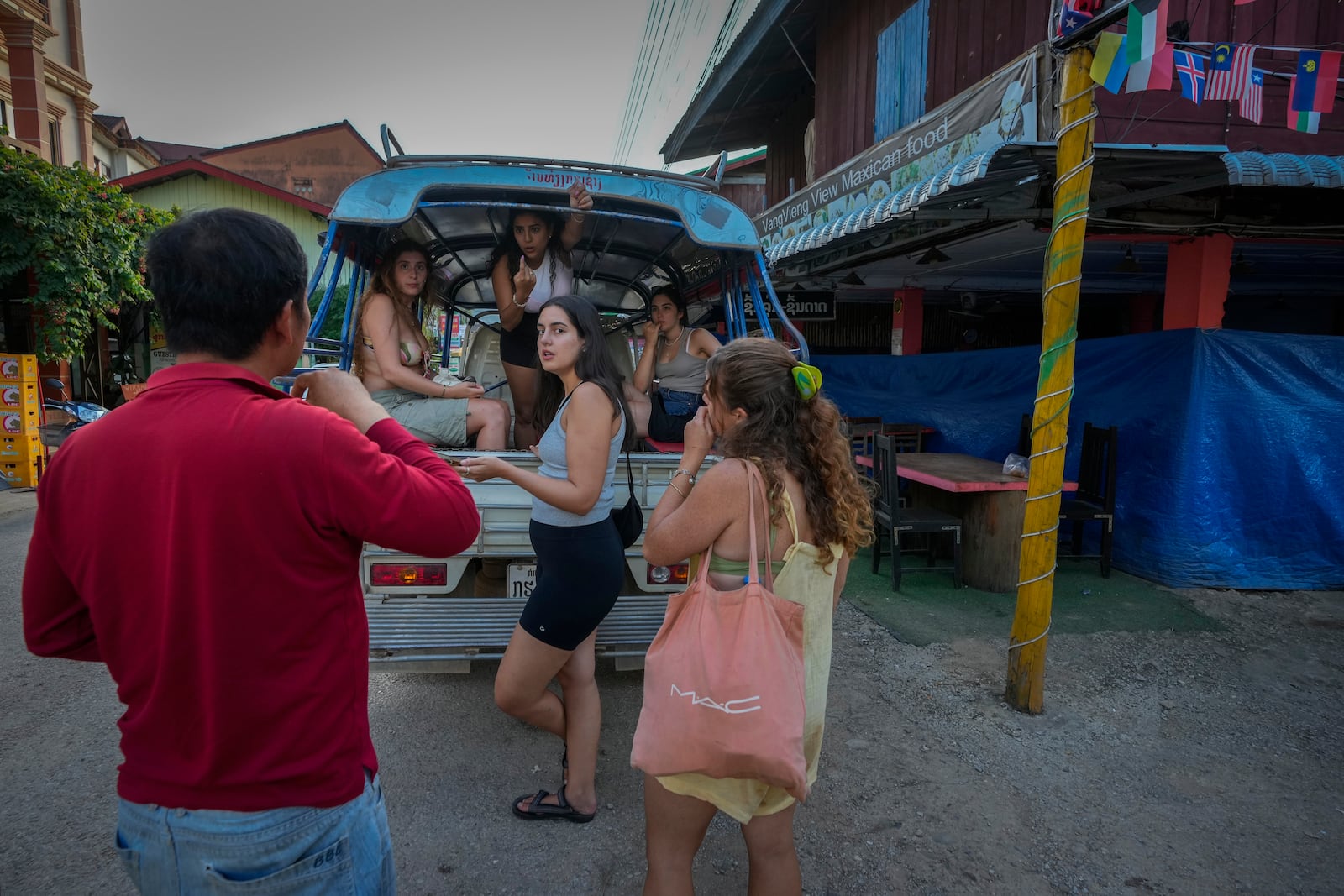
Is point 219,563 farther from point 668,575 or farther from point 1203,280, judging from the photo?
point 1203,280

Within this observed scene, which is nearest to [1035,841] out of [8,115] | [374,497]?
[374,497]

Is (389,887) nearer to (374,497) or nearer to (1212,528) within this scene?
(374,497)

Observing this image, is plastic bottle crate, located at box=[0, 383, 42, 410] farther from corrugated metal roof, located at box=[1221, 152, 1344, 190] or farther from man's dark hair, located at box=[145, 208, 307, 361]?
corrugated metal roof, located at box=[1221, 152, 1344, 190]

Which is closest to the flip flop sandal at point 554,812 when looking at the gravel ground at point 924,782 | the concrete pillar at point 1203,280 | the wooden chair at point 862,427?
the gravel ground at point 924,782

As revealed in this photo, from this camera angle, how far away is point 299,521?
1.16 metres

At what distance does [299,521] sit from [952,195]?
18.2 feet

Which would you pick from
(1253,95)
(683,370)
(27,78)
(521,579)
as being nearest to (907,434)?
(683,370)

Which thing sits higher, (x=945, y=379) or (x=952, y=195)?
(x=952, y=195)

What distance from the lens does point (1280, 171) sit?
452 centimetres

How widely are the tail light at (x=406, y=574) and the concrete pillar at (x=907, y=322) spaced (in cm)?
898

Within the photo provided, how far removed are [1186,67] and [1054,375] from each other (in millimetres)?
2007

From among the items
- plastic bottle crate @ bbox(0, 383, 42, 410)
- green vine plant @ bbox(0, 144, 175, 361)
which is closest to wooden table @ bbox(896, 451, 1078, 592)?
green vine plant @ bbox(0, 144, 175, 361)

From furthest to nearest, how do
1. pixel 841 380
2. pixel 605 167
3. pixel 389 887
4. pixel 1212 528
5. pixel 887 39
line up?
Result: 1. pixel 841 380
2. pixel 887 39
3. pixel 1212 528
4. pixel 605 167
5. pixel 389 887

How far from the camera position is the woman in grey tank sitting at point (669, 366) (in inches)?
185
